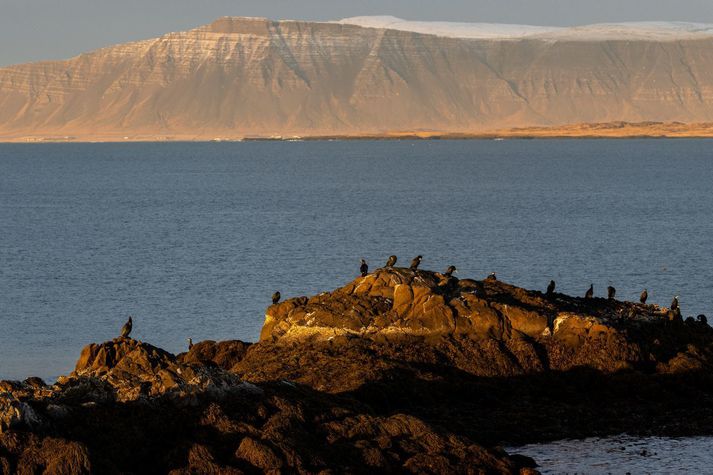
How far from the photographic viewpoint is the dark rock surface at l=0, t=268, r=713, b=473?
68.3ft

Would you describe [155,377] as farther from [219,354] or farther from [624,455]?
[219,354]

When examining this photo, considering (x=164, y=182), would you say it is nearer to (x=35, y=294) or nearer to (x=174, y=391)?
(x=35, y=294)

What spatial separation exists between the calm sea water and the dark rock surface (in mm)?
9837

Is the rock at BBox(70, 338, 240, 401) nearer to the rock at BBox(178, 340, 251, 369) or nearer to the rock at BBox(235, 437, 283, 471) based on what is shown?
the rock at BBox(235, 437, 283, 471)

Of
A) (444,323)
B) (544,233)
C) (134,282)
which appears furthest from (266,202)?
(444,323)

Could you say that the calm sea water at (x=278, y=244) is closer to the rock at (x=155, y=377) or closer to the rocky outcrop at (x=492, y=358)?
the rocky outcrop at (x=492, y=358)

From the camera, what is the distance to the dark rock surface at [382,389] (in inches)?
820

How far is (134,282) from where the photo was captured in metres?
58.7

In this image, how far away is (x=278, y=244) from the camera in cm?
Result: 7556

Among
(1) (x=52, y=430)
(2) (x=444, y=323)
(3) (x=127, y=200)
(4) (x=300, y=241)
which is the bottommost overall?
(1) (x=52, y=430)

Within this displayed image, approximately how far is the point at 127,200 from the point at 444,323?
97488 millimetres

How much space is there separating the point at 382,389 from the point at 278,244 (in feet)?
158

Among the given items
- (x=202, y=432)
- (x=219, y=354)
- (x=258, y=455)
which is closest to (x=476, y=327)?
(x=219, y=354)

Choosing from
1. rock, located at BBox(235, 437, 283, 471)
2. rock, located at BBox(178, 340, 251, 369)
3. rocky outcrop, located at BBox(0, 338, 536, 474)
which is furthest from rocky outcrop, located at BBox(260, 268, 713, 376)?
rock, located at BBox(235, 437, 283, 471)
